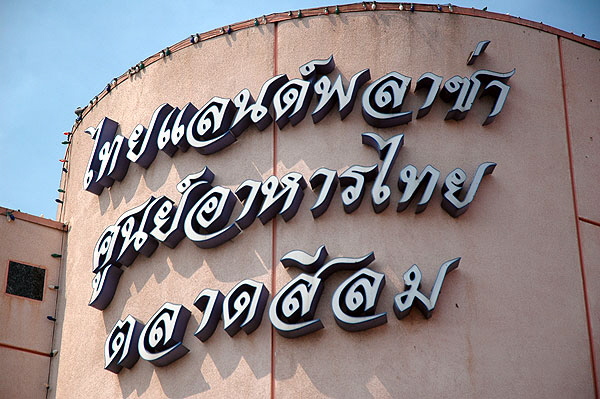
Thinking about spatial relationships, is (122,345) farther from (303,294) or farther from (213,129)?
(213,129)

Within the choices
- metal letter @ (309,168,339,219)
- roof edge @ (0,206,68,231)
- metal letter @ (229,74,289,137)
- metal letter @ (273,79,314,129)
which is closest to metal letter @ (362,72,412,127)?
metal letter @ (273,79,314,129)

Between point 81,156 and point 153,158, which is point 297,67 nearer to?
point 153,158

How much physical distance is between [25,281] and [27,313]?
22.1 inches

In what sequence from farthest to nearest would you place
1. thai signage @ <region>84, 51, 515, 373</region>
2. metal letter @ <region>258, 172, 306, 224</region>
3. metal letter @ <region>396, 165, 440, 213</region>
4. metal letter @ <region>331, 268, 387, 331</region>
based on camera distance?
metal letter @ <region>258, 172, 306, 224</region>
metal letter @ <region>396, 165, 440, 213</region>
thai signage @ <region>84, 51, 515, 373</region>
metal letter @ <region>331, 268, 387, 331</region>

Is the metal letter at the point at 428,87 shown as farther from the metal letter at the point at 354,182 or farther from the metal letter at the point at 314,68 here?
the metal letter at the point at 314,68

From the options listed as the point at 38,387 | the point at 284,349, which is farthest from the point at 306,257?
the point at 38,387

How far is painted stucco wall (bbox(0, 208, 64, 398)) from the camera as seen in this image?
1716 cm

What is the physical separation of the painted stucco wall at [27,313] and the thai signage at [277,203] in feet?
4.54

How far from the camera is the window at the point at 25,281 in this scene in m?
17.8

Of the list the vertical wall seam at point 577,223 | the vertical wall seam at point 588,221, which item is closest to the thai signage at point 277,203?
the vertical wall seam at point 577,223

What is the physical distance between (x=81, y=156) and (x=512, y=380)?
8657mm

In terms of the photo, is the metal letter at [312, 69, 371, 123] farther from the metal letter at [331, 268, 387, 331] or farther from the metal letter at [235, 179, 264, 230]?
the metal letter at [331, 268, 387, 331]

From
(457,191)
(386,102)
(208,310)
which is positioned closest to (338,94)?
(386,102)

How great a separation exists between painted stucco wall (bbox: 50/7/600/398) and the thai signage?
0.63 ft
